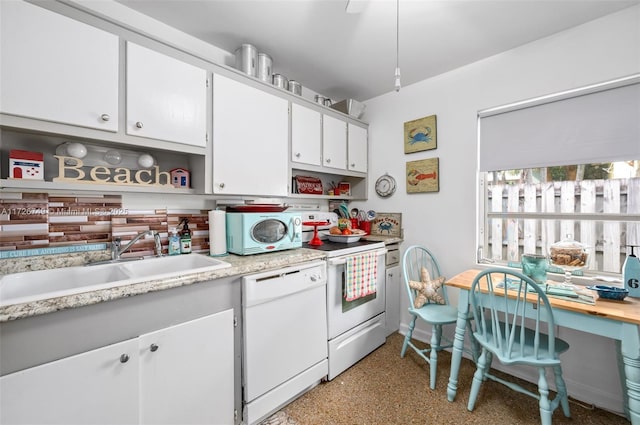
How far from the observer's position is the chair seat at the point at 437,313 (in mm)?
1856

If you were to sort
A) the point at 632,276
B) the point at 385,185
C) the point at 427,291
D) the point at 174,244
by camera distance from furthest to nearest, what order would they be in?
1. the point at 385,185
2. the point at 427,291
3. the point at 174,244
4. the point at 632,276

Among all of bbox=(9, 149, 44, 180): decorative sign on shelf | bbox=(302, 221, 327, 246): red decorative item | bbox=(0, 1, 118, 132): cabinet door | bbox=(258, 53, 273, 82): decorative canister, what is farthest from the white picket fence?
bbox=(9, 149, 44, 180): decorative sign on shelf

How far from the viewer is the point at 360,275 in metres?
2.06

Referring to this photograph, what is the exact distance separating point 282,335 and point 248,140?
1.36 metres

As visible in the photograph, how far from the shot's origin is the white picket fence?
1.72 meters

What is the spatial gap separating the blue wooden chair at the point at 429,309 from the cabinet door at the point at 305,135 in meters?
1.21

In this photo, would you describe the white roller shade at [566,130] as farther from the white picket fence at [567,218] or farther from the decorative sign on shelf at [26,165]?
the decorative sign on shelf at [26,165]

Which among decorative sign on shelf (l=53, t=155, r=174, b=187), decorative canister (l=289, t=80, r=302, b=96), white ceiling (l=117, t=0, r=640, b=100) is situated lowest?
decorative sign on shelf (l=53, t=155, r=174, b=187)

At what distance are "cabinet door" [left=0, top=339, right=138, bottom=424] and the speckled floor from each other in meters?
0.93

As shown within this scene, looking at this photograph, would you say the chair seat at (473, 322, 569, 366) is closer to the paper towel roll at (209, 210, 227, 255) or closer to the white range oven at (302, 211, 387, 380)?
the white range oven at (302, 211, 387, 380)

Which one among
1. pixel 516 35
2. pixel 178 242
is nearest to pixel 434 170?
pixel 516 35

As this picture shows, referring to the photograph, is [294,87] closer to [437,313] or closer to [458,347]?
[437,313]

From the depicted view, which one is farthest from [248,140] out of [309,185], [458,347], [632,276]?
[632,276]

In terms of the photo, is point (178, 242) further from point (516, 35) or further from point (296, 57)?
point (516, 35)
